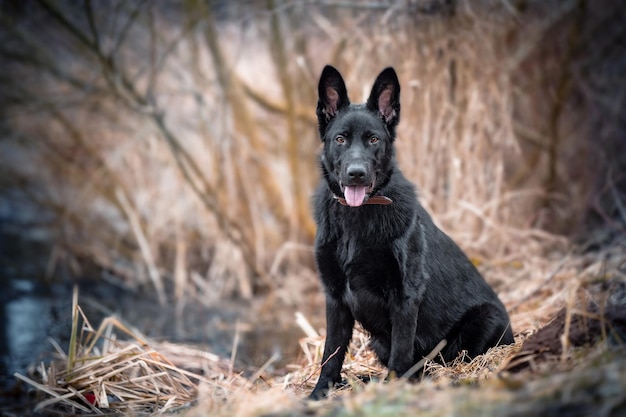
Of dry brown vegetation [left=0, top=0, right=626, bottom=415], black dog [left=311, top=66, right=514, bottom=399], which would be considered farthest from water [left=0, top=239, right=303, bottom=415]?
black dog [left=311, top=66, right=514, bottom=399]

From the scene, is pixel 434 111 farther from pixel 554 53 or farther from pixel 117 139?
pixel 117 139

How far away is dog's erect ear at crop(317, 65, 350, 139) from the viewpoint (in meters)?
3.62

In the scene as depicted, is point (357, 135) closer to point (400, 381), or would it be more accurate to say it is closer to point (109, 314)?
point (400, 381)

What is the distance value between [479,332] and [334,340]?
869 millimetres

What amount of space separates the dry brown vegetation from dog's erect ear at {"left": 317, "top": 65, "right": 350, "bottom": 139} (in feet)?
7.51

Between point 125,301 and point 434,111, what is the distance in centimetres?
447

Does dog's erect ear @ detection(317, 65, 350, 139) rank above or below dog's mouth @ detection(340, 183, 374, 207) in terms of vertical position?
above

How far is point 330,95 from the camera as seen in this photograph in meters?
3.67

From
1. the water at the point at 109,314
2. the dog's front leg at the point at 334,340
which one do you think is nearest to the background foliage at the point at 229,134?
the water at the point at 109,314

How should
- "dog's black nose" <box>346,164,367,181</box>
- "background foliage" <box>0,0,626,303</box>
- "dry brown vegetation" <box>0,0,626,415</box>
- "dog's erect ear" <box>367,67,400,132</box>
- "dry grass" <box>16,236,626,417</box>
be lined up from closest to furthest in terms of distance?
"dry grass" <box>16,236,626,417</box> → "dog's black nose" <box>346,164,367,181</box> → "dog's erect ear" <box>367,67,400,132</box> → "dry brown vegetation" <box>0,0,626,415</box> → "background foliage" <box>0,0,626,303</box>

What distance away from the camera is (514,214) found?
7.10 m

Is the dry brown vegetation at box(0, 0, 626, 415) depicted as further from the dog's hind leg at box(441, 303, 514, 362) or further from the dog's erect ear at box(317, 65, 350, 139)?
the dog's erect ear at box(317, 65, 350, 139)

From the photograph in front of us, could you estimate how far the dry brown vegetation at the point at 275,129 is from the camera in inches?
244

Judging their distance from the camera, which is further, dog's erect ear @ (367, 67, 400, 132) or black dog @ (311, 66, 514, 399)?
dog's erect ear @ (367, 67, 400, 132)
